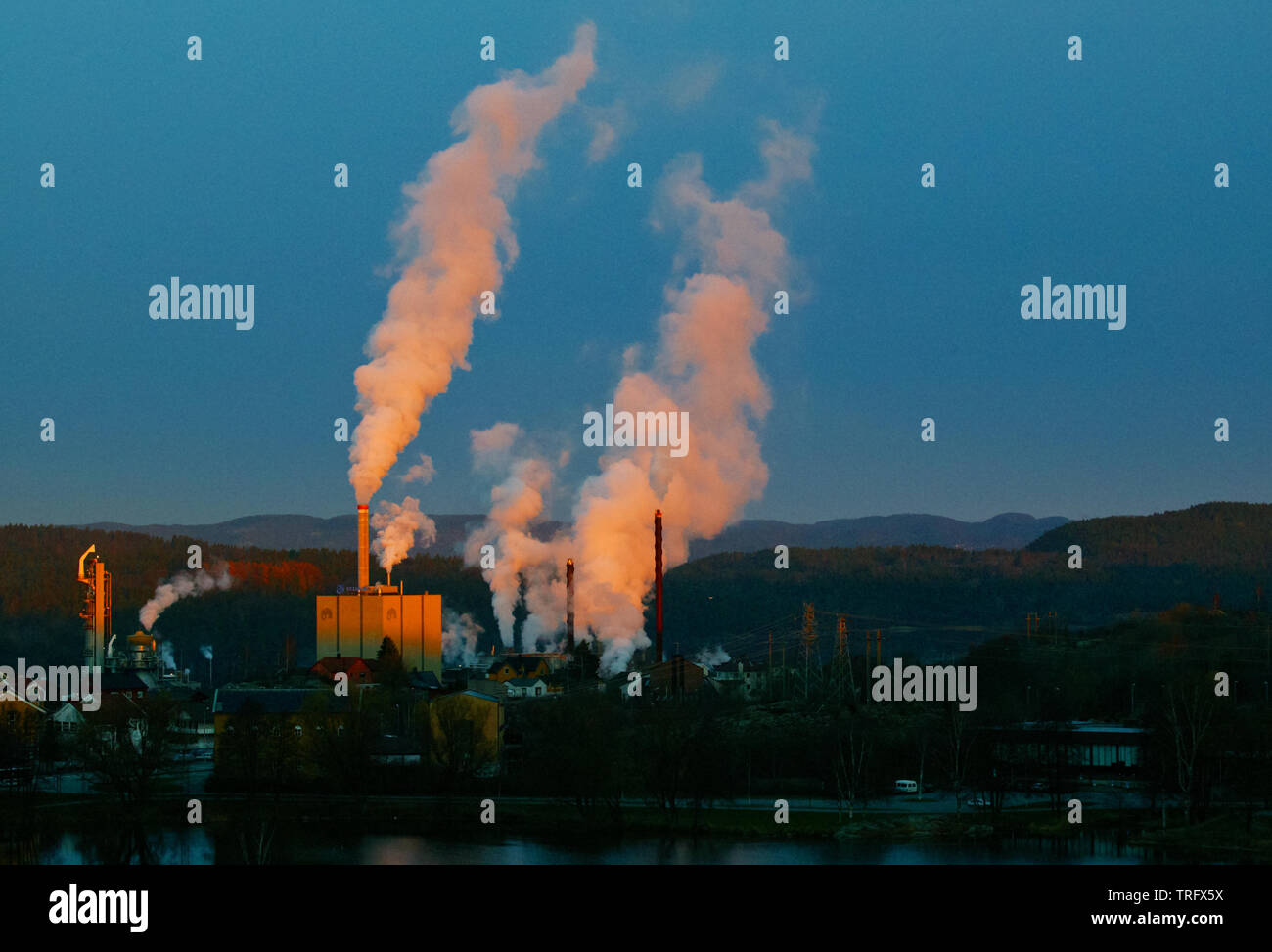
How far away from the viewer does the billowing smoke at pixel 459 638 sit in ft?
274

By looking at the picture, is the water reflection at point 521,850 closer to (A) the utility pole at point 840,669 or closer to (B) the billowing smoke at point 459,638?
(A) the utility pole at point 840,669

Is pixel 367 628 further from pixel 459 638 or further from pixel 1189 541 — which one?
pixel 1189 541

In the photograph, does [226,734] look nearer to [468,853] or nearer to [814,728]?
[468,853]

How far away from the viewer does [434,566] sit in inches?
4503

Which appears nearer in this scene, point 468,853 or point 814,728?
point 468,853

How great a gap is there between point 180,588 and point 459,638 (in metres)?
23.5

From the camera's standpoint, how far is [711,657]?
271ft

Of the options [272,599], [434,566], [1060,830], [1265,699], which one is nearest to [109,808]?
[1060,830]

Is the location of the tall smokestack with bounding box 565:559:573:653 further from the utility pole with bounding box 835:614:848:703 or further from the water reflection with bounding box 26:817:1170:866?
the water reflection with bounding box 26:817:1170:866

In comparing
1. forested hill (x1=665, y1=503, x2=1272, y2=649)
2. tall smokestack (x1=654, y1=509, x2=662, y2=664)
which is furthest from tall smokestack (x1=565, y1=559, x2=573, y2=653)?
forested hill (x1=665, y1=503, x2=1272, y2=649)

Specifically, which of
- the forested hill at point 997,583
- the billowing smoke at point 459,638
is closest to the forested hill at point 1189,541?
the forested hill at point 997,583

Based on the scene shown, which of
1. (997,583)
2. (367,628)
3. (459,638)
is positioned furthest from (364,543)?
(997,583)

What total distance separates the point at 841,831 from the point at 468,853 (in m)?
8.62

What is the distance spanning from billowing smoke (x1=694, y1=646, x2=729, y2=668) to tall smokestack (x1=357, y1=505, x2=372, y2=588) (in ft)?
56.6
